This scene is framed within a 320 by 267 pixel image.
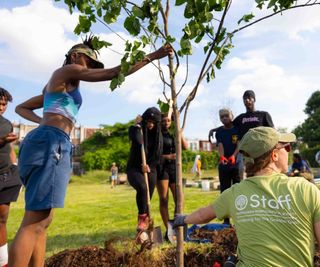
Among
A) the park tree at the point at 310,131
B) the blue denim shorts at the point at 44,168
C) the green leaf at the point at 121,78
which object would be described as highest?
the park tree at the point at 310,131

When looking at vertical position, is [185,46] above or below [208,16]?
below

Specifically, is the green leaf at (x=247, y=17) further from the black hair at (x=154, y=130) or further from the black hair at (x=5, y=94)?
the black hair at (x=154, y=130)

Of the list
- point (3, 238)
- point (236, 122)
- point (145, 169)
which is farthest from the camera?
point (236, 122)

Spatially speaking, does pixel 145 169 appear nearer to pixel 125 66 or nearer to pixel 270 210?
pixel 125 66

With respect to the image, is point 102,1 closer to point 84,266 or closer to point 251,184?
point 251,184

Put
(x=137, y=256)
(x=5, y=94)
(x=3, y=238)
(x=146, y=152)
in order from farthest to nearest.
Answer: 1. (x=146, y=152)
2. (x=5, y=94)
3. (x=3, y=238)
4. (x=137, y=256)

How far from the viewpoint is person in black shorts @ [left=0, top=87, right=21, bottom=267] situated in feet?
12.3

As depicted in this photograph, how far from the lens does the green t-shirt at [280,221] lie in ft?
Result: 6.38

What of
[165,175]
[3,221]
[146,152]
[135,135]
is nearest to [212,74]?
[3,221]

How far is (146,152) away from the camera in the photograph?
5.49 metres

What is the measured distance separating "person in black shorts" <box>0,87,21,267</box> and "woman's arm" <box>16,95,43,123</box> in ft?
1.86

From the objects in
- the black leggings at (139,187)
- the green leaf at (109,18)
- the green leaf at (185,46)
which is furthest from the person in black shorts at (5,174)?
the green leaf at (185,46)

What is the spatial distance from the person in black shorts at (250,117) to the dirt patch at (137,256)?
2240 millimetres

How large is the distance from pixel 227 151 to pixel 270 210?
4.49 metres
